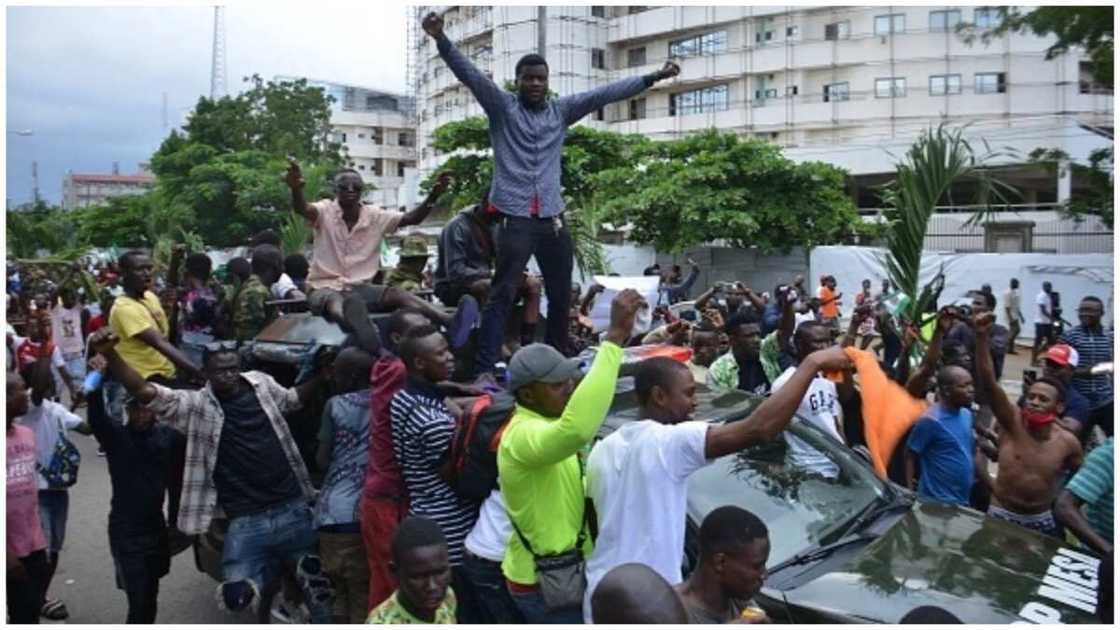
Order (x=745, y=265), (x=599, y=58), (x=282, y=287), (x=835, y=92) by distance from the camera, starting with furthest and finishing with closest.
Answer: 1. (x=599, y=58)
2. (x=835, y=92)
3. (x=745, y=265)
4. (x=282, y=287)

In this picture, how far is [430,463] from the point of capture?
3.75 m

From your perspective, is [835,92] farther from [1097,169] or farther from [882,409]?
[882,409]

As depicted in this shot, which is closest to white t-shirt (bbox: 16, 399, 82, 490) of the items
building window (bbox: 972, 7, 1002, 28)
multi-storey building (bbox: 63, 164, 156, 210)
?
building window (bbox: 972, 7, 1002, 28)

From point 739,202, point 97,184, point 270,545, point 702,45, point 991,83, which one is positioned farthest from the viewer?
point 97,184

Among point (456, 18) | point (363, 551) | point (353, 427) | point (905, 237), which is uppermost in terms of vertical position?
point (456, 18)

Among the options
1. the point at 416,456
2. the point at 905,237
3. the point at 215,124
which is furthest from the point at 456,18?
the point at 416,456

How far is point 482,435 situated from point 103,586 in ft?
12.3

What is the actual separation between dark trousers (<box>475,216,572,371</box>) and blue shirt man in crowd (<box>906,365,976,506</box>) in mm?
1992

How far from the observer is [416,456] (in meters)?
3.77

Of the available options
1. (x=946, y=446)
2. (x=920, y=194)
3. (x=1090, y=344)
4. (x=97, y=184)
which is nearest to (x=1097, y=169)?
(x=1090, y=344)

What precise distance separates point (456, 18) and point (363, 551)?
43.4 m

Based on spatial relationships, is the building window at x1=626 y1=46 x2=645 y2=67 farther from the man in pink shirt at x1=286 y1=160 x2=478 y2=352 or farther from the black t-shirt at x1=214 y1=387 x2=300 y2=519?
the black t-shirt at x1=214 y1=387 x2=300 y2=519

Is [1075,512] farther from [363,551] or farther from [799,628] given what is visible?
[363,551]

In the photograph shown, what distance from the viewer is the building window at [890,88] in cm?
3807
